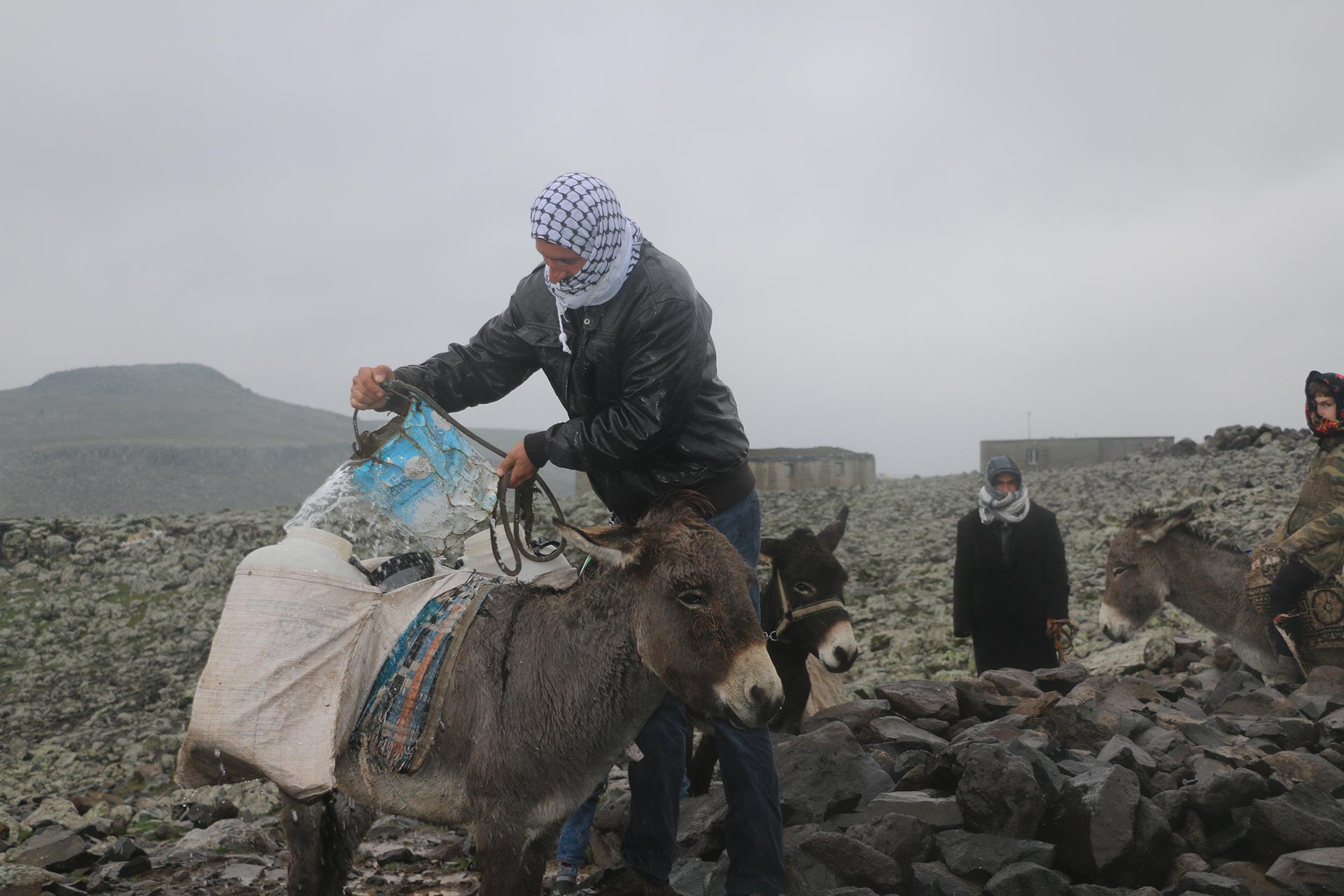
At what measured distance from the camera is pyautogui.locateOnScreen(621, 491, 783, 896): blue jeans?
379 cm

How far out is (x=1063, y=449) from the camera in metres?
36.3

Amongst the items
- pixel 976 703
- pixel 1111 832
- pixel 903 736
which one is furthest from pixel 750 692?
pixel 976 703

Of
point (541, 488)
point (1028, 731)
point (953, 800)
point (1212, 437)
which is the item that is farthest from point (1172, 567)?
point (1212, 437)

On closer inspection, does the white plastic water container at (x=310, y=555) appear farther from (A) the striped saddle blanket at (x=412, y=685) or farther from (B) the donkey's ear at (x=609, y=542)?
(B) the donkey's ear at (x=609, y=542)

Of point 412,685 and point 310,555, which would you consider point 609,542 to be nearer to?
point 412,685

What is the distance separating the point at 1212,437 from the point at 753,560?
27.6m

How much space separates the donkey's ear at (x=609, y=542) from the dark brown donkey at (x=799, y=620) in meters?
3.02

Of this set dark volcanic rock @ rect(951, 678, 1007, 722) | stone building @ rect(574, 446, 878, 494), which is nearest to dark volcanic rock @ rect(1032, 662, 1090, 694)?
dark volcanic rock @ rect(951, 678, 1007, 722)

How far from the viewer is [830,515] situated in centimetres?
2445

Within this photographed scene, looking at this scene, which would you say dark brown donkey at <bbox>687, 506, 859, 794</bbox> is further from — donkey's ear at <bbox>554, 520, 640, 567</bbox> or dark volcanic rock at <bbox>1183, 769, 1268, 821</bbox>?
donkey's ear at <bbox>554, 520, 640, 567</bbox>

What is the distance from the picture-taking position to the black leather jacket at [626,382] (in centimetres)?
346

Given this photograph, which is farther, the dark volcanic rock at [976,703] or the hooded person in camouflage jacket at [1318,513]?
the hooded person in camouflage jacket at [1318,513]

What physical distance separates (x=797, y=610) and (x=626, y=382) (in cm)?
320

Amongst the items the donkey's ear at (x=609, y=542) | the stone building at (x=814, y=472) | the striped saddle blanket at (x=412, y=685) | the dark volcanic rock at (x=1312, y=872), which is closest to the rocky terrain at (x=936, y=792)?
the dark volcanic rock at (x=1312, y=872)
